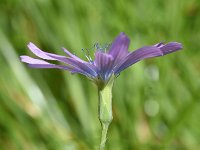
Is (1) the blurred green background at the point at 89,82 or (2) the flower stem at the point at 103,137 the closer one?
(2) the flower stem at the point at 103,137

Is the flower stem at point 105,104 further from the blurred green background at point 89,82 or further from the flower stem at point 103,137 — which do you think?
the blurred green background at point 89,82

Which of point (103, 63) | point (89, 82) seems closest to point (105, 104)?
point (103, 63)

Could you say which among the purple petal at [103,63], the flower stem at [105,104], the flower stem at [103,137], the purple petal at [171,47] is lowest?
the flower stem at [103,137]

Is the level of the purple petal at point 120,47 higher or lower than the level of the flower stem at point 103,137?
higher

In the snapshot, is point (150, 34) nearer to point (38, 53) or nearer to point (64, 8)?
point (64, 8)

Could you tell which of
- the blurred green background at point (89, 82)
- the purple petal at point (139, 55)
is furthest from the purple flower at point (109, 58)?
the blurred green background at point (89, 82)

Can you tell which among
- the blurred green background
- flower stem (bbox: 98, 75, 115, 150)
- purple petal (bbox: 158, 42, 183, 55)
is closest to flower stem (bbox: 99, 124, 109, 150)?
flower stem (bbox: 98, 75, 115, 150)
